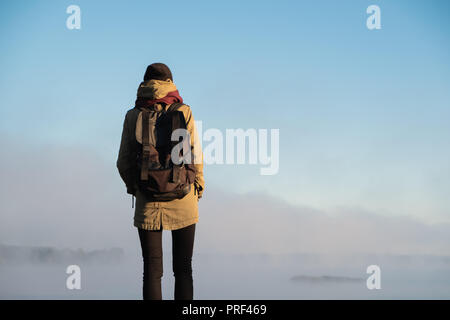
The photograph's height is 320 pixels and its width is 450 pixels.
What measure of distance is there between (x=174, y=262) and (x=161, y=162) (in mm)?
1135

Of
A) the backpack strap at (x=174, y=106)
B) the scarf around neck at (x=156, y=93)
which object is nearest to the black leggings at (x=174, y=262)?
→ the backpack strap at (x=174, y=106)

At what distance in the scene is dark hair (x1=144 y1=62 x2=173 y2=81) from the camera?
25.7 feet

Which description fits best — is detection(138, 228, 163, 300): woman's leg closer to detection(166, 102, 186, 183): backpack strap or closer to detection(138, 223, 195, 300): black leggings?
detection(138, 223, 195, 300): black leggings

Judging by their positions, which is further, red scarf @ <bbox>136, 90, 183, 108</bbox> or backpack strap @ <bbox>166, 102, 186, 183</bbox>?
red scarf @ <bbox>136, 90, 183, 108</bbox>

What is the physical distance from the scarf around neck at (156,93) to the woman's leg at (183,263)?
1469 mm

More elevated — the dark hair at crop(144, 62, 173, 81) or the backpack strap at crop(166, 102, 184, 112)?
the dark hair at crop(144, 62, 173, 81)

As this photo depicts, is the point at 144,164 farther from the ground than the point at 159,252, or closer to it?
farther from the ground

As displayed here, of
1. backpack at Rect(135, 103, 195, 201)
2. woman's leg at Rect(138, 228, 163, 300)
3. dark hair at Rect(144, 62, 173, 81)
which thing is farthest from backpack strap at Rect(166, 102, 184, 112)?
woman's leg at Rect(138, 228, 163, 300)

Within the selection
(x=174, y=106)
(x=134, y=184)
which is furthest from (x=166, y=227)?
(x=174, y=106)

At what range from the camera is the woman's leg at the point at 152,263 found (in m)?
7.71
